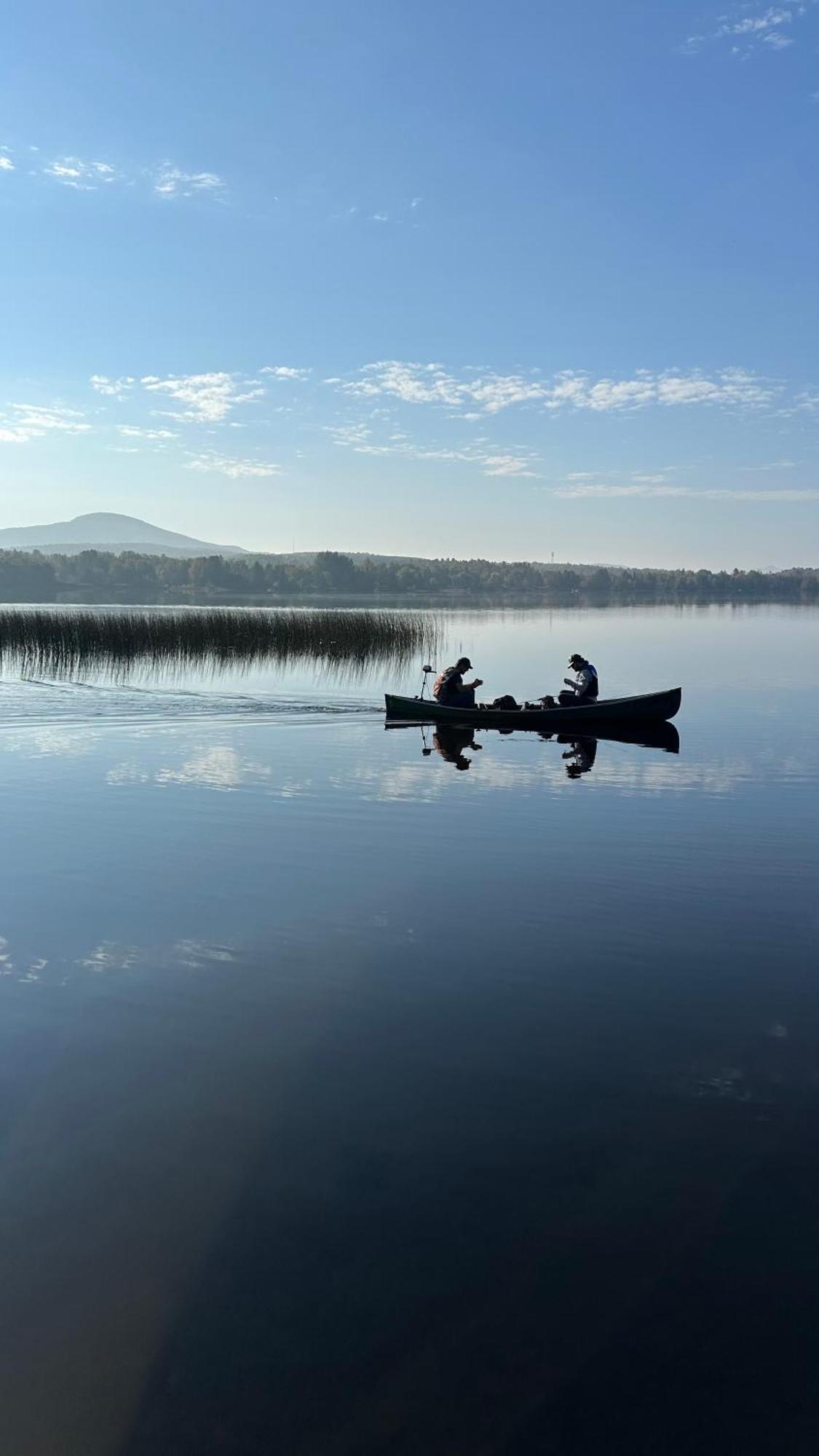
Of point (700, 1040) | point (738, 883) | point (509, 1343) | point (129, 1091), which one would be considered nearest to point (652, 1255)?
point (509, 1343)

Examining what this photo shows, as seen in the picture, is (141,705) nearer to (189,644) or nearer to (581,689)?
(581,689)

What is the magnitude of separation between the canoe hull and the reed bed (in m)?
15.1

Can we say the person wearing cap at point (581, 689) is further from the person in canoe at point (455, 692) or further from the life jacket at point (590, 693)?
the person in canoe at point (455, 692)

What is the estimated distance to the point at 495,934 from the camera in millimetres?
9938

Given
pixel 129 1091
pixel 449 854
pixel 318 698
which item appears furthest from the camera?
pixel 318 698

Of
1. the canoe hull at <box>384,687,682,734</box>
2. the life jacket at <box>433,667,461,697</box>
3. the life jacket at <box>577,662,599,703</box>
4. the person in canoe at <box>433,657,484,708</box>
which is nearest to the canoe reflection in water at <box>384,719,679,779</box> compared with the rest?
the canoe hull at <box>384,687,682,734</box>

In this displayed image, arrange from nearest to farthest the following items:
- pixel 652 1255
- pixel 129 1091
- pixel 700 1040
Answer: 1. pixel 652 1255
2. pixel 129 1091
3. pixel 700 1040

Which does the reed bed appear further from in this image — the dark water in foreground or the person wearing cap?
the dark water in foreground

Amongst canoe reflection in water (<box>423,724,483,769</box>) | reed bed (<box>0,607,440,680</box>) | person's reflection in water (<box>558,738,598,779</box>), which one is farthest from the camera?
reed bed (<box>0,607,440,680</box>)

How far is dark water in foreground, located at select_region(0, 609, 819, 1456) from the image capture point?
4340 millimetres

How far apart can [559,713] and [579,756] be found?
2.14 meters

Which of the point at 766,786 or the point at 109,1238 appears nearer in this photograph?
the point at 109,1238

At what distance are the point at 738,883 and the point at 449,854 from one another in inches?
142

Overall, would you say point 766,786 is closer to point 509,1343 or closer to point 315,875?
point 315,875
